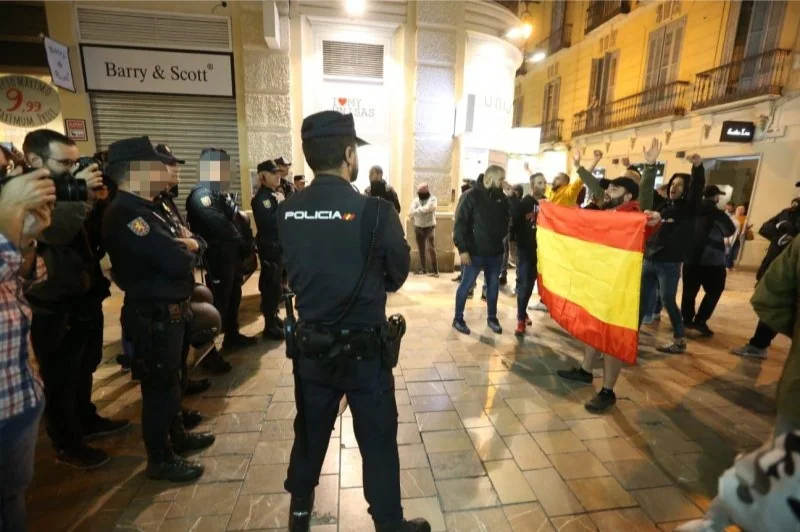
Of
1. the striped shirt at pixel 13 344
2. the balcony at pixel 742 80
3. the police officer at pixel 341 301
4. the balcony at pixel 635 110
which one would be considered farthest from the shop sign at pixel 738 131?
the striped shirt at pixel 13 344

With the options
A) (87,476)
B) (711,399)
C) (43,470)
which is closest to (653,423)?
(711,399)

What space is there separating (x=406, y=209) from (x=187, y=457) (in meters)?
6.27

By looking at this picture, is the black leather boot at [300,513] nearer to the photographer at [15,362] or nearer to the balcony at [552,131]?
the photographer at [15,362]

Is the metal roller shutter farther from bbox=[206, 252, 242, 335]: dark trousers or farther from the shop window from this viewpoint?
bbox=[206, 252, 242, 335]: dark trousers

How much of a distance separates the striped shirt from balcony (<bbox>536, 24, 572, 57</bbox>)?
22.2 metres

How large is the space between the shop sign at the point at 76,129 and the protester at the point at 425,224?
19.7 ft

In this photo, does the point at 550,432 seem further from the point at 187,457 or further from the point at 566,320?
the point at 187,457

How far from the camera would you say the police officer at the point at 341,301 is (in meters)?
1.73

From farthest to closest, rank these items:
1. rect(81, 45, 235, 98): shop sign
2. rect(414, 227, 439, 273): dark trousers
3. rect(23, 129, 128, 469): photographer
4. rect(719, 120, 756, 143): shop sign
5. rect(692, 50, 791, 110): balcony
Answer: rect(719, 120, 756, 143): shop sign, rect(692, 50, 791, 110): balcony, rect(414, 227, 439, 273): dark trousers, rect(81, 45, 235, 98): shop sign, rect(23, 129, 128, 469): photographer

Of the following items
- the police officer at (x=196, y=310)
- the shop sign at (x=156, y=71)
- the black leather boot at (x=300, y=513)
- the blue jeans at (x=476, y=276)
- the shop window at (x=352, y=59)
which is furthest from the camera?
the shop window at (x=352, y=59)

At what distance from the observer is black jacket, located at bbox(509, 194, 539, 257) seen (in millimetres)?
5036

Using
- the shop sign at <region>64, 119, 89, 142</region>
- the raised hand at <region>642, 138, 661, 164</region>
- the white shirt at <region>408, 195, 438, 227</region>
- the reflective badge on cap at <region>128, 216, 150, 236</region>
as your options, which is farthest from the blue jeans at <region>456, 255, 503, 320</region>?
the shop sign at <region>64, 119, 89, 142</region>

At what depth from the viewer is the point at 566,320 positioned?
4.02m

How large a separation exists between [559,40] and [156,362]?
22307 millimetres
